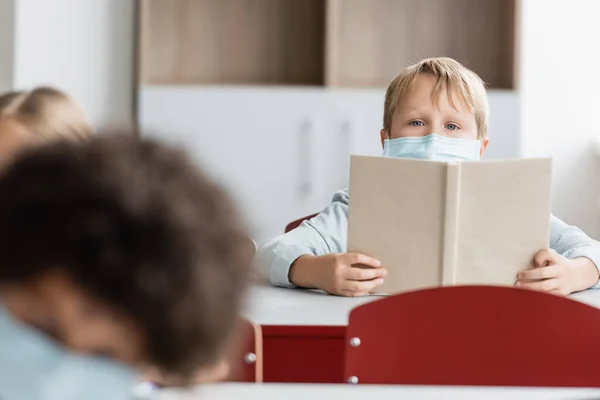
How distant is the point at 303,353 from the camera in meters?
1.40

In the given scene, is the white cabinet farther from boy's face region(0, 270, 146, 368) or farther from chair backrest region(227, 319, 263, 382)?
boy's face region(0, 270, 146, 368)

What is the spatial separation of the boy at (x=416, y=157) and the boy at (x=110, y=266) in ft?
3.34

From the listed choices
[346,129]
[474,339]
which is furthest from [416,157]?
[346,129]

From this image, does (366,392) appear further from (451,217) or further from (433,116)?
(433,116)

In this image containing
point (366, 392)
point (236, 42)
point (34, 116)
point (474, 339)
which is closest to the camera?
point (366, 392)

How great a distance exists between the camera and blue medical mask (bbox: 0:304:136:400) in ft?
1.68

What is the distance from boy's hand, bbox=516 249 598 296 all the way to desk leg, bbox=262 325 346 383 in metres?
0.32

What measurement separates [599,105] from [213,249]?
11.9 feet

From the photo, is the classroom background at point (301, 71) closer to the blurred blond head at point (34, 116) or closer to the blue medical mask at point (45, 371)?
the blurred blond head at point (34, 116)

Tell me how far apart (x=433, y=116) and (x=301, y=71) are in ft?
6.40

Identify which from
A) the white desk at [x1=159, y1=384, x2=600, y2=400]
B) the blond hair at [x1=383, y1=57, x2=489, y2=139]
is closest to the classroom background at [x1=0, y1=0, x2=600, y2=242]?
the blond hair at [x1=383, y1=57, x2=489, y2=139]

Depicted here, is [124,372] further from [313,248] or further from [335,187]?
[335,187]

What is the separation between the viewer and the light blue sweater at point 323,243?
1660mm

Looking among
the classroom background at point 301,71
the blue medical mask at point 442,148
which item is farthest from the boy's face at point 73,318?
the classroom background at point 301,71
